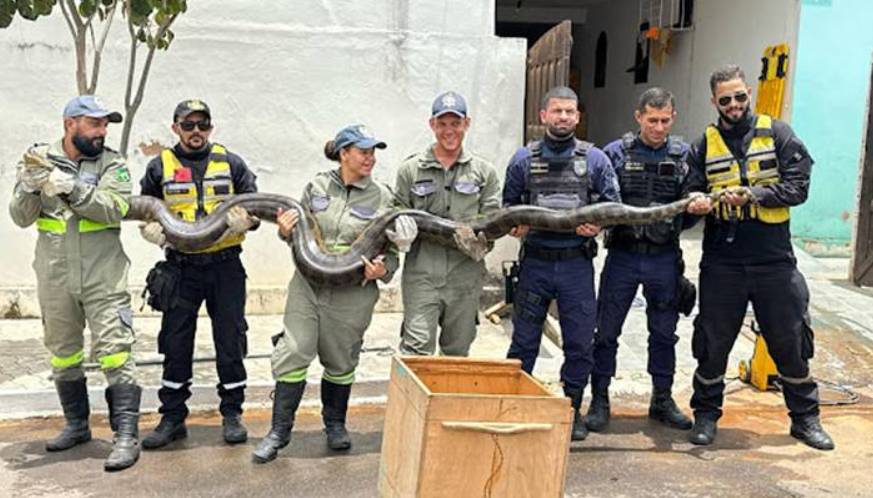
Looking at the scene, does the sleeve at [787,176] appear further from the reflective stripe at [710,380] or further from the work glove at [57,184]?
the work glove at [57,184]

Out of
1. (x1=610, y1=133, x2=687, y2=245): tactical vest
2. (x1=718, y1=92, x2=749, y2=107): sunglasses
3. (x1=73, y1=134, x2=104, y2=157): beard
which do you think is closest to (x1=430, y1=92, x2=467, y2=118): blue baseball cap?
(x1=610, y1=133, x2=687, y2=245): tactical vest

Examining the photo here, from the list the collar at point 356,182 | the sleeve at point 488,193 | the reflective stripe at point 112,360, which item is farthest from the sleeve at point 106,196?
the sleeve at point 488,193

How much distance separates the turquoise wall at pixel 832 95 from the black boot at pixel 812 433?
18.5ft

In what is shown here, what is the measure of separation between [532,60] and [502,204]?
170 inches

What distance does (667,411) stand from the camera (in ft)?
20.7

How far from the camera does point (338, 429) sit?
5707mm

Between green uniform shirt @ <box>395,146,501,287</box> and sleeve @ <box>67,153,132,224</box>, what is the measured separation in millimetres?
1759

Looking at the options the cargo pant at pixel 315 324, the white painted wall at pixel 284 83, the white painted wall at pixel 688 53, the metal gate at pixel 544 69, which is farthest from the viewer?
the white painted wall at pixel 688 53

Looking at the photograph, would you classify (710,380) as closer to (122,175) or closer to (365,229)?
(365,229)

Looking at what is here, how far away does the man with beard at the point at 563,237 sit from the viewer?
5.76 metres

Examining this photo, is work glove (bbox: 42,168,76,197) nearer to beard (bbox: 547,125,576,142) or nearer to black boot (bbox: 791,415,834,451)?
beard (bbox: 547,125,576,142)

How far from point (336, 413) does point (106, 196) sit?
2.01m

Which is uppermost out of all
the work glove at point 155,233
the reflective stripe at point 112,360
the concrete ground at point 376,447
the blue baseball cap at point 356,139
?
the blue baseball cap at point 356,139

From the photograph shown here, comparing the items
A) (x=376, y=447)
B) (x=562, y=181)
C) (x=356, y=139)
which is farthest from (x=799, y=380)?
(x=356, y=139)
